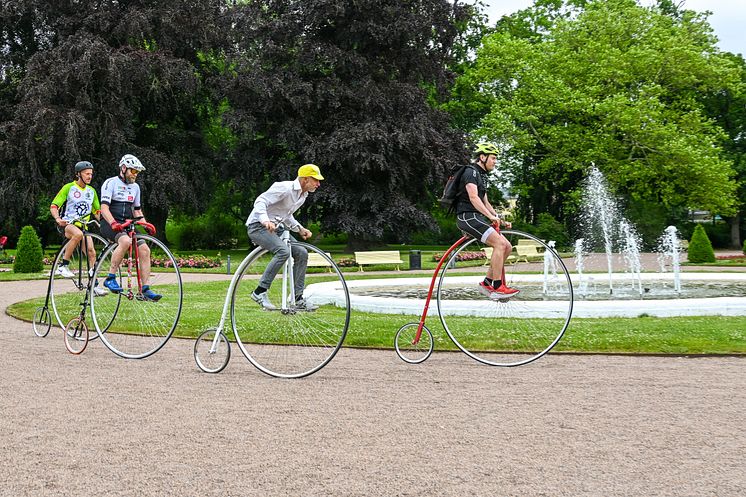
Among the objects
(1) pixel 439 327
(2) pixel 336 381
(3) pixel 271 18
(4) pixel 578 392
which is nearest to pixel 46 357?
(2) pixel 336 381

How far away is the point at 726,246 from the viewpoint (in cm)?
4925

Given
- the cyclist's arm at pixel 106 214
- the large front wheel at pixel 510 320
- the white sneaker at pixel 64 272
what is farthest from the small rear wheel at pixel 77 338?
the large front wheel at pixel 510 320

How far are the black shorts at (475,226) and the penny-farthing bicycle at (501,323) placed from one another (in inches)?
4.8

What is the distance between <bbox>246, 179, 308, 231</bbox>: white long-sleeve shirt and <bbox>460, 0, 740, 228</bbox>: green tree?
3458 cm

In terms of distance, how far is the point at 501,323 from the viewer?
10914mm

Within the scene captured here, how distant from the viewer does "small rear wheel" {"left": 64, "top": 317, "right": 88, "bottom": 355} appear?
927cm

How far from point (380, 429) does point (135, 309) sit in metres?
5.23

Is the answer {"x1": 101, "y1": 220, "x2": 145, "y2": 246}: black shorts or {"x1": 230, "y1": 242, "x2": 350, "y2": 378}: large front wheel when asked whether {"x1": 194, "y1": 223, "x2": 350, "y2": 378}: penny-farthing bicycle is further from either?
{"x1": 101, "y1": 220, "x2": 145, "y2": 246}: black shorts

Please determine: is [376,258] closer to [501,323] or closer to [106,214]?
[501,323]

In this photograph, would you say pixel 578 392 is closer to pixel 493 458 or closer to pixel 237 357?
pixel 493 458

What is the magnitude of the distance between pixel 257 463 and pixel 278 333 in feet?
14.4

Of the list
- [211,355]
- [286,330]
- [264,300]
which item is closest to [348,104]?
[286,330]

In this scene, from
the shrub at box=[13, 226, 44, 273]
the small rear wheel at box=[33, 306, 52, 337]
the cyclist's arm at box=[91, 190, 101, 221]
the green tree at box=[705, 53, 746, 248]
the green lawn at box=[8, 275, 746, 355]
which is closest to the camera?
the green lawn at box=[8, 275, 746, 355]

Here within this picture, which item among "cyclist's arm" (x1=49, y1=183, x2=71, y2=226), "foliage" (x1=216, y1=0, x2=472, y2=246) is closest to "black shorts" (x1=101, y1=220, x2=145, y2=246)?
"cyclist's arm" (x1=49, y1=183, x2=71, y2=226)
